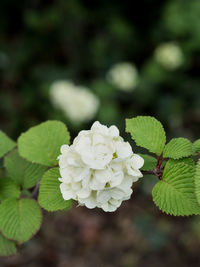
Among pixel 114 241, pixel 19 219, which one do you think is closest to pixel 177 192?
pixel 19 219

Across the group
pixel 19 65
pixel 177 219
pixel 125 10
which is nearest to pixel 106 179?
pixel 177 219

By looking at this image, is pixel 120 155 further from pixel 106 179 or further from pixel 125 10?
pixel 125 10

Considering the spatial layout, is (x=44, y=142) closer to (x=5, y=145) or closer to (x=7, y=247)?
(x=5, y=145)

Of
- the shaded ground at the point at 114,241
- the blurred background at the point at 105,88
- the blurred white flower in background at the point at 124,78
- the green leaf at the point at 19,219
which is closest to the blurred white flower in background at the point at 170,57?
the blurred background at the point at 105,88

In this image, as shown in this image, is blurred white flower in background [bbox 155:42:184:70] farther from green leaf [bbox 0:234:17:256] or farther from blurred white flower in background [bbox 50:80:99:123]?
green leaf [bbox 0:234:17:256]

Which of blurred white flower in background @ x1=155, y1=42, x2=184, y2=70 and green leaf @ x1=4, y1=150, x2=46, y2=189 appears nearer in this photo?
green leaf @ x1=4, y1=150, x2=46, y2=189

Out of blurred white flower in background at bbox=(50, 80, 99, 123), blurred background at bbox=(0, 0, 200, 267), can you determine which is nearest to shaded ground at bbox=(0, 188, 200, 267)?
blurred background at bbox=(0, 0, 200, 267)

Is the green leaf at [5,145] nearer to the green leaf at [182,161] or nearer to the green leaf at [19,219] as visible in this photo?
the green leaf at [19,219]
